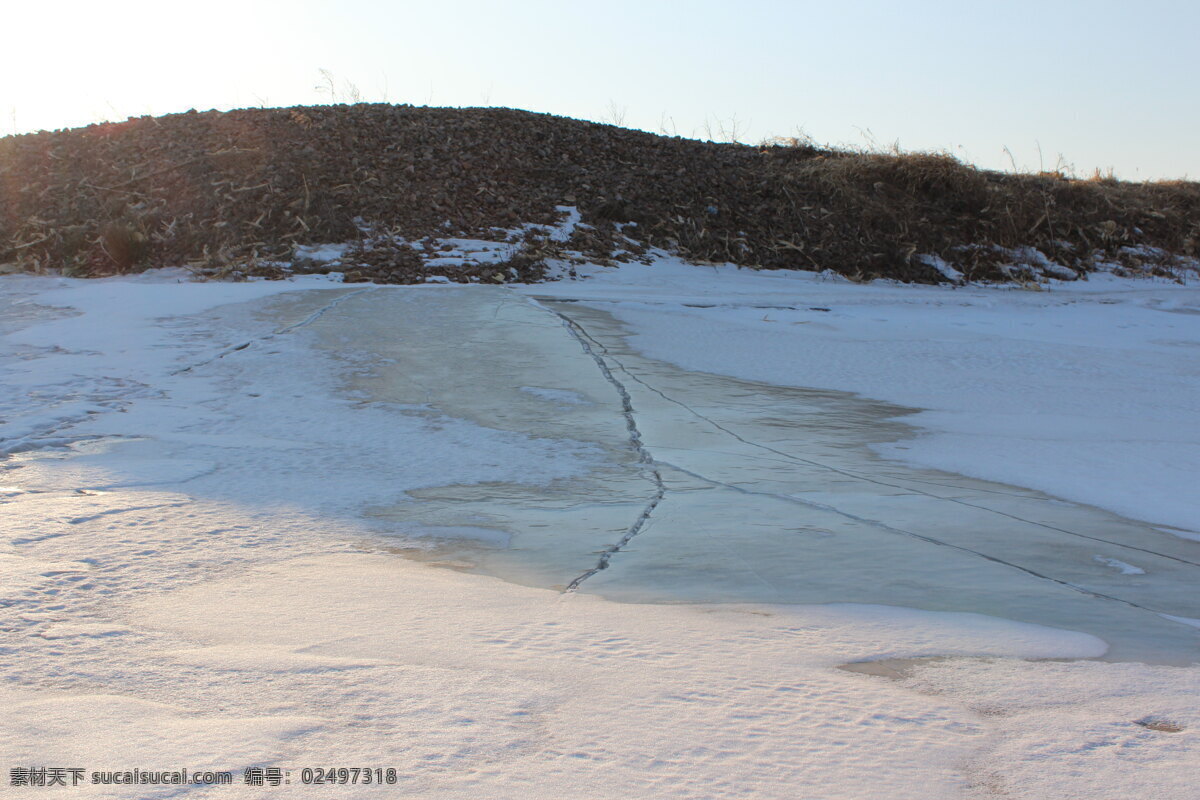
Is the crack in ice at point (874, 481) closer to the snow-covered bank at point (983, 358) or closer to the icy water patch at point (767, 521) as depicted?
the icy water patch at point (767, 521)

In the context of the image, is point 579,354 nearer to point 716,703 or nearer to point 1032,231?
point 716,703

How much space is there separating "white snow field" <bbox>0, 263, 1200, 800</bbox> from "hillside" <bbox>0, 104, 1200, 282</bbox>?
385cm

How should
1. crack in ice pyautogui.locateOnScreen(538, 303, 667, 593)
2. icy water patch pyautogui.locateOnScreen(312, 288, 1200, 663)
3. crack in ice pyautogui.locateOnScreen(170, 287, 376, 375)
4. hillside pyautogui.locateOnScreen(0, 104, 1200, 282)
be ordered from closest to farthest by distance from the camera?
icy water patch pyautogui.locateOnScreen(312, 288, 1200, 663), crack in ice pyautogui.locateOnScreen(538, 303, 667, 593), crack in ice pyautogui.locateOnScreen(170, 287, 376, 375), hillside pyautogui.locateOnScreen(0, 104, 1200, 282)

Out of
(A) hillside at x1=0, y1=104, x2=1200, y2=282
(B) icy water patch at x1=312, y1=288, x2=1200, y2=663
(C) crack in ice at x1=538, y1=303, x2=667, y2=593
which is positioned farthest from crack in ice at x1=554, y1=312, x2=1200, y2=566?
(A) hillside at x1=0, y1=104, x2=1200, y2=282

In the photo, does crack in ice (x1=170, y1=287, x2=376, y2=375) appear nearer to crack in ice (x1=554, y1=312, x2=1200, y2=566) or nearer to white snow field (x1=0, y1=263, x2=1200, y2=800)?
white snow field (x1=0, y1=263, x2=1200, y2=800)

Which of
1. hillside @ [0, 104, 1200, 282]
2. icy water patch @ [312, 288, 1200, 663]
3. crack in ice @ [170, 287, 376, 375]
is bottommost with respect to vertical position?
icy water patch @ [312, 288, 1200, 663]

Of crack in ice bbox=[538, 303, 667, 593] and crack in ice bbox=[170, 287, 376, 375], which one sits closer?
crack in ice bbox=[538, 303, 667, 593]

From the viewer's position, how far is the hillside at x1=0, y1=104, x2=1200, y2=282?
8469 mm

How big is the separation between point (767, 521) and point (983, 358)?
3.20 m

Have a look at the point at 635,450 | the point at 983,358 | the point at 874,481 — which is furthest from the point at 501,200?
the point at 874,481

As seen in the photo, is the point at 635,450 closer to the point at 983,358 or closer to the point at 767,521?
the point at 767,521

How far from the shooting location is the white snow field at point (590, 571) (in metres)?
1.24

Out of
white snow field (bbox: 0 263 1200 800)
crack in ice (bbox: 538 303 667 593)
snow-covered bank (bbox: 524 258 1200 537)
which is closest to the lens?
white snow field (bbox: 0 263 1200 800)

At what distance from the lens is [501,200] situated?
927 cm
